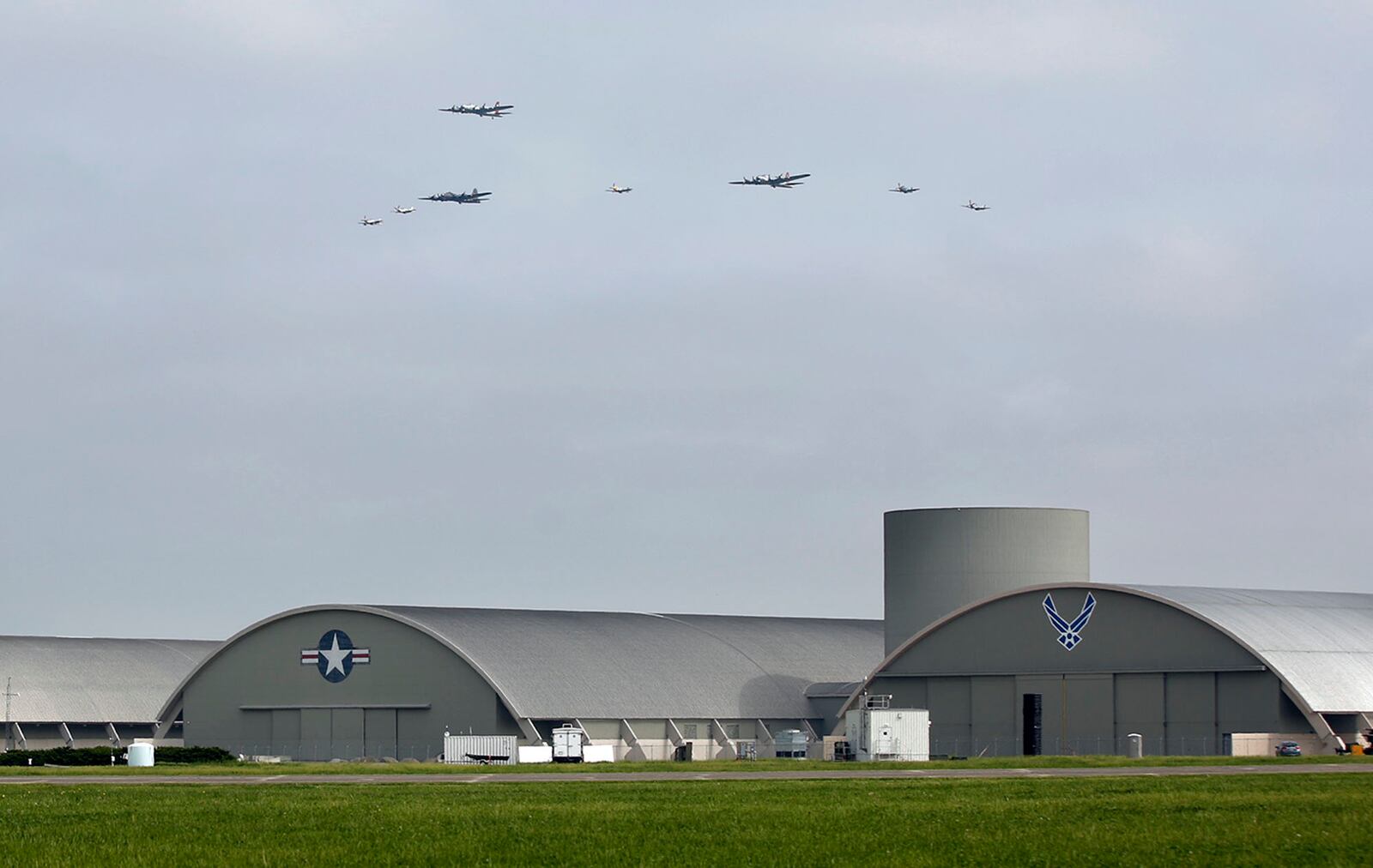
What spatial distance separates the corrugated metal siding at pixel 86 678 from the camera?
355ft

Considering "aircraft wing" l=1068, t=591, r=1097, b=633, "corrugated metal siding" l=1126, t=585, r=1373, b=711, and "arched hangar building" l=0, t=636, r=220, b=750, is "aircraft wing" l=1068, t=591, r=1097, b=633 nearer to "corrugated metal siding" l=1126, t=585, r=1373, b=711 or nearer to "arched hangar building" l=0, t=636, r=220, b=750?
"corrugated metal siding" l=1126, t=585, r=1373, b=711

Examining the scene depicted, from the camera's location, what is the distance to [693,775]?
59750 mm

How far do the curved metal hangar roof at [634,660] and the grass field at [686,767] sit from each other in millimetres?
15039

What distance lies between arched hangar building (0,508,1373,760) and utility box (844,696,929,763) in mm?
3416

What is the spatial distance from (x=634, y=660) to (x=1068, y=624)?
2268 cm

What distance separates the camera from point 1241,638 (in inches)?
2963

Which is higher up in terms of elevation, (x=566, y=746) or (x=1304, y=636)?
(x=1304, y=636)

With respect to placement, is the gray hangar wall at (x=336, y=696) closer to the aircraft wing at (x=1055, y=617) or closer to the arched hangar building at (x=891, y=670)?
the arched hangar building at (x=891, y=670)

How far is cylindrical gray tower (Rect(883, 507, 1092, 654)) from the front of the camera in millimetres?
92500

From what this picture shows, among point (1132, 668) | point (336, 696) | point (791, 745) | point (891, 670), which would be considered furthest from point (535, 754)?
point (1132, 668)

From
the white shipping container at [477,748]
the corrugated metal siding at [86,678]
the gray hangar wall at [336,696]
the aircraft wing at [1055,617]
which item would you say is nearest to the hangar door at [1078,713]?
the aircraft wing at [1055,617]

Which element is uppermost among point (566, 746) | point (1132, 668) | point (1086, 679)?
point (1132, 668)

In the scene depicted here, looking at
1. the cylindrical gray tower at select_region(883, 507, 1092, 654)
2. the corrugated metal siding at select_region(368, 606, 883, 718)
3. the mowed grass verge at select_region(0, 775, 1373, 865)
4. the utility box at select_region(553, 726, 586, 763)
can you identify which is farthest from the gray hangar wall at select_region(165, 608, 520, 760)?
the mowed grass verge at select_region(0, 775, 1373, 865)

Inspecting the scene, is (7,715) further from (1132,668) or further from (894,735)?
(1132,668)
